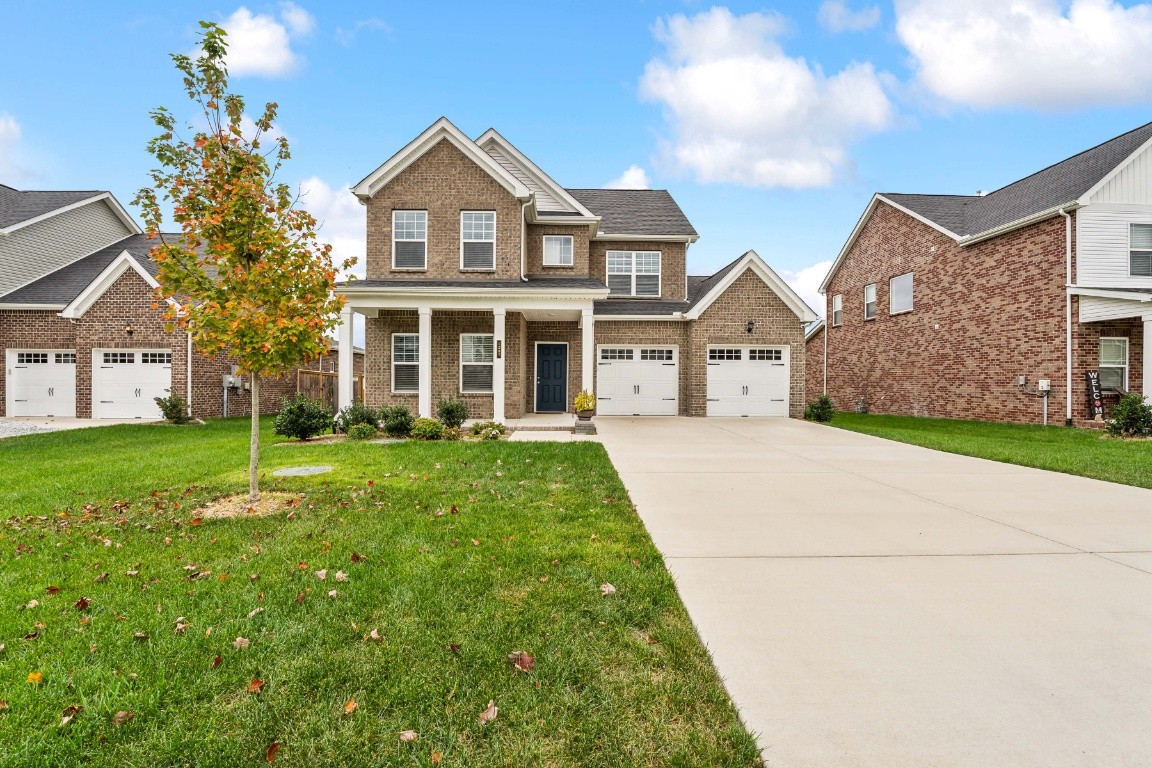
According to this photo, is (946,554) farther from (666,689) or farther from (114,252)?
(114,252)

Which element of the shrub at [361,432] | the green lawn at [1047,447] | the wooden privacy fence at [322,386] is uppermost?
the wooden privacy fence at [322,386]

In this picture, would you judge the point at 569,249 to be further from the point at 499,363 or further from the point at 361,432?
A: the point at 361,432

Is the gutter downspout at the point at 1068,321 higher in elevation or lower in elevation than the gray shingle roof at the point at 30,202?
lower

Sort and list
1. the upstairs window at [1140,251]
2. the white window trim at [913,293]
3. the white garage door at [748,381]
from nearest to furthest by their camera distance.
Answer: the upstairs window at [1140,251], the white garage door at [748,381], the white window trim at [913,293]

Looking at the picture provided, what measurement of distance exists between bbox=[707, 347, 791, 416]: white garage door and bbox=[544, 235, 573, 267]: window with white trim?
18.4 feet

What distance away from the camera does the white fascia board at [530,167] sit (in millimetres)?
17781

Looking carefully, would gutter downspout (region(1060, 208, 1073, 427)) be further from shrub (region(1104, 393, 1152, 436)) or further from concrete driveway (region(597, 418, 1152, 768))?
concrete driveway (region(597, 418, 1152, 768))

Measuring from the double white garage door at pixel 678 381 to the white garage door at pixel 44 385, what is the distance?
18752 millimetres

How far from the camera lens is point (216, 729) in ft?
7.43

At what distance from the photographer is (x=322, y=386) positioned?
2156 cm

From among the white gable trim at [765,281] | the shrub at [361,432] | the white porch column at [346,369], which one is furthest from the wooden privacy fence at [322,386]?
the white gable trim at [765,281]

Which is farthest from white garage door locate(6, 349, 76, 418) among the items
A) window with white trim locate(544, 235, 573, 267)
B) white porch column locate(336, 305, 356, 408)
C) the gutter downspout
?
the gutter downspout

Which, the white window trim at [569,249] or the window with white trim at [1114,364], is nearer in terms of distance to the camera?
the window with white trim at [1114,364]

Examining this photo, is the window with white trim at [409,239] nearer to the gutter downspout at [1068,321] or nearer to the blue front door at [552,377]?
the blue front door at [552,377]
